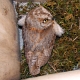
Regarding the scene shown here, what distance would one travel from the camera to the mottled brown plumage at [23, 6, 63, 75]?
6.47ft

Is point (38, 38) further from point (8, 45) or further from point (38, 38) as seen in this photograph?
point (8, 45)

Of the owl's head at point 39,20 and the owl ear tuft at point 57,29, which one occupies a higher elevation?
the owl's head at point 39,20

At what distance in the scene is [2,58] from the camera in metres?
1.69

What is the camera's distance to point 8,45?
1859mm

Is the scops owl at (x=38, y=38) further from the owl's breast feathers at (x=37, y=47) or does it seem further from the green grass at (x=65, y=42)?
the green grass at (x=65, y=42)

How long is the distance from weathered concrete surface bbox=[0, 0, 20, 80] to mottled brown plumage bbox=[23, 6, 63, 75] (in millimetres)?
112

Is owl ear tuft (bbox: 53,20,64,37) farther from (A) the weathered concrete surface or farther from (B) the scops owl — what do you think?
(A) the weathered concrete surface

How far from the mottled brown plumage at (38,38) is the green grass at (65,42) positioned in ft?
0.48

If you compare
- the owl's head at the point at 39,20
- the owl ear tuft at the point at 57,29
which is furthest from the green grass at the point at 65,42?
the owl's head at the point at 39,20

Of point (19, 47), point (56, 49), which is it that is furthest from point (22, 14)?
point (56, 49)

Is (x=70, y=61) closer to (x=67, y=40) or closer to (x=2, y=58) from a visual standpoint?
(x=67, y=40)

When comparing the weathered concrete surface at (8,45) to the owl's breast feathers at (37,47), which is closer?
the weathered concrete surface at (8,45)

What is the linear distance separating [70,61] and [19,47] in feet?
1.53

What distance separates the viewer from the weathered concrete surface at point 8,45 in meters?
1.72
